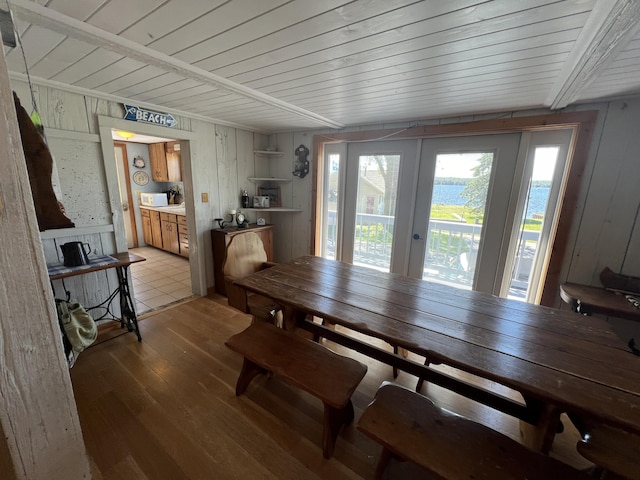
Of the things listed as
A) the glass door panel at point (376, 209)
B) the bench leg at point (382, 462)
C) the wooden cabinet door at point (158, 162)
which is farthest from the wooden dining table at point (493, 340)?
the wooden cabinet door at point (158, 162)

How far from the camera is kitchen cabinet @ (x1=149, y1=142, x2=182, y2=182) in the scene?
16.0 feet

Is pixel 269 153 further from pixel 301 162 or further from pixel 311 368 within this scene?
pixel 311 368

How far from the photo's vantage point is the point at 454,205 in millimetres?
2691

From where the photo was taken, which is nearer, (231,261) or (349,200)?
(231,261)

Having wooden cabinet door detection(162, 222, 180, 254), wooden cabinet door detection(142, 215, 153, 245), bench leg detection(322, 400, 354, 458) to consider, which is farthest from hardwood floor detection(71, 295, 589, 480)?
wooden cabinet door detection(142, 215, 153, 245)

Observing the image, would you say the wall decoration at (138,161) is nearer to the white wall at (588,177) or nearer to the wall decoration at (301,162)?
the white wall at (588,177)

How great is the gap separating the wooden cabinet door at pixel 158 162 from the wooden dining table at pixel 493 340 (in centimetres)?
436

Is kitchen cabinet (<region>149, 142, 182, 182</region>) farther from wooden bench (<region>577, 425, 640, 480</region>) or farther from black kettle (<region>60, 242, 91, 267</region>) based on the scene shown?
wooden bench (<region>577, 425, 640, 480</region>)

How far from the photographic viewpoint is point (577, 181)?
2.07m

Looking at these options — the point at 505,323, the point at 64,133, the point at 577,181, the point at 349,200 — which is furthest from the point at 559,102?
the point at 64,133

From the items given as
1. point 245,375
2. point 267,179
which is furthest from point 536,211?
point 267,179

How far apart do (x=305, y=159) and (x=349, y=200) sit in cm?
84

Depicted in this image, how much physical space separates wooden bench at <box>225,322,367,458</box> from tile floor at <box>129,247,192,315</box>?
1.93 m

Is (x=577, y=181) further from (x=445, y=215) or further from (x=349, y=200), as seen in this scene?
(x=349, y=200)
